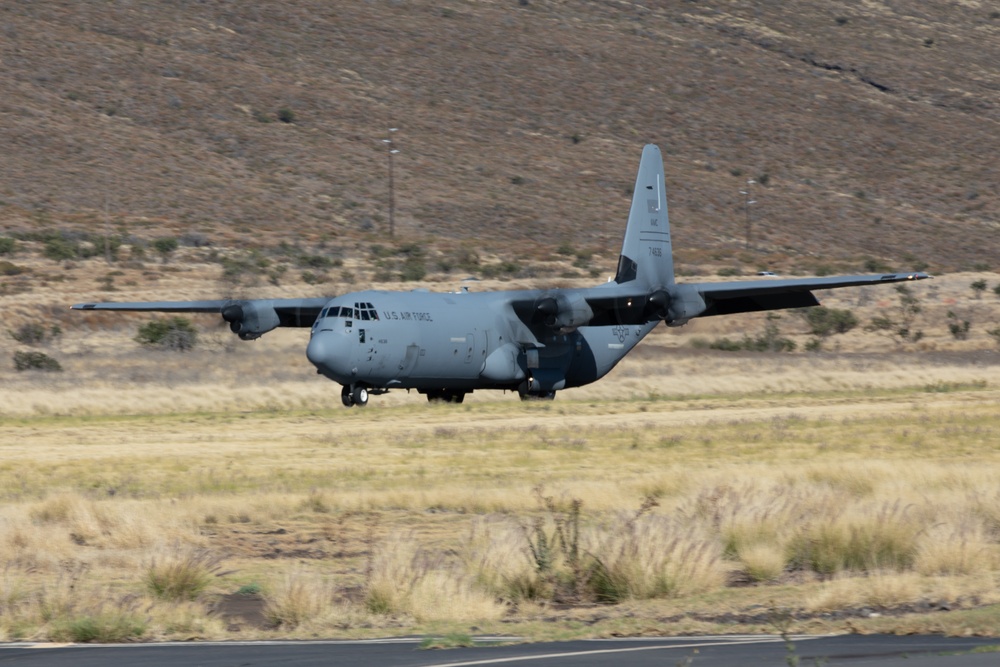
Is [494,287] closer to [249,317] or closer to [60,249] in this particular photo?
[60,249]

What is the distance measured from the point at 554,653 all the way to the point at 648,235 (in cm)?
3630

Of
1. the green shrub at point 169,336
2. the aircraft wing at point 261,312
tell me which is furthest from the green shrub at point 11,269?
the aircraft wing at point 261,312

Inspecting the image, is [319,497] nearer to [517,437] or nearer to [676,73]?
[517,437]

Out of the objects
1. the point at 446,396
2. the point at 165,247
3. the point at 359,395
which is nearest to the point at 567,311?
the point at 446,396

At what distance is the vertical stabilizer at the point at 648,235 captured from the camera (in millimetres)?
46656

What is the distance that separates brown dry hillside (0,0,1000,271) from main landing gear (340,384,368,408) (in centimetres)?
4543

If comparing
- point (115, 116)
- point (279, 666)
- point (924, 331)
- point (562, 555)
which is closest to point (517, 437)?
point (562, 555)

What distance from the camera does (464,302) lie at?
4091 cm

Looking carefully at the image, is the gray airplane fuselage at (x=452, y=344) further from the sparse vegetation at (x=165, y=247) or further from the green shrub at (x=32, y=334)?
the sparse vegetation at (x=165, y=247)

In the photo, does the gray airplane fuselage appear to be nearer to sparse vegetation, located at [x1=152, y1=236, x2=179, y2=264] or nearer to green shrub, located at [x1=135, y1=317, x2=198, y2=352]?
green shrub, located at [x1=135, y1=317, x2=198, y2=352]

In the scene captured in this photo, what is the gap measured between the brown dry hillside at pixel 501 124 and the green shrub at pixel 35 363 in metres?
29.5

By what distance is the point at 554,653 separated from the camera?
37.4 ft

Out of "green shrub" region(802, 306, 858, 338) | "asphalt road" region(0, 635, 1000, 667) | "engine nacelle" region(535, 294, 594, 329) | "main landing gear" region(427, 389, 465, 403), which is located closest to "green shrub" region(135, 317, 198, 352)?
"main landing gear" region(427, 389, 465, 403)

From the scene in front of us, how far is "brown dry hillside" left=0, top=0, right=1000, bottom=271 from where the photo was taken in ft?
305
